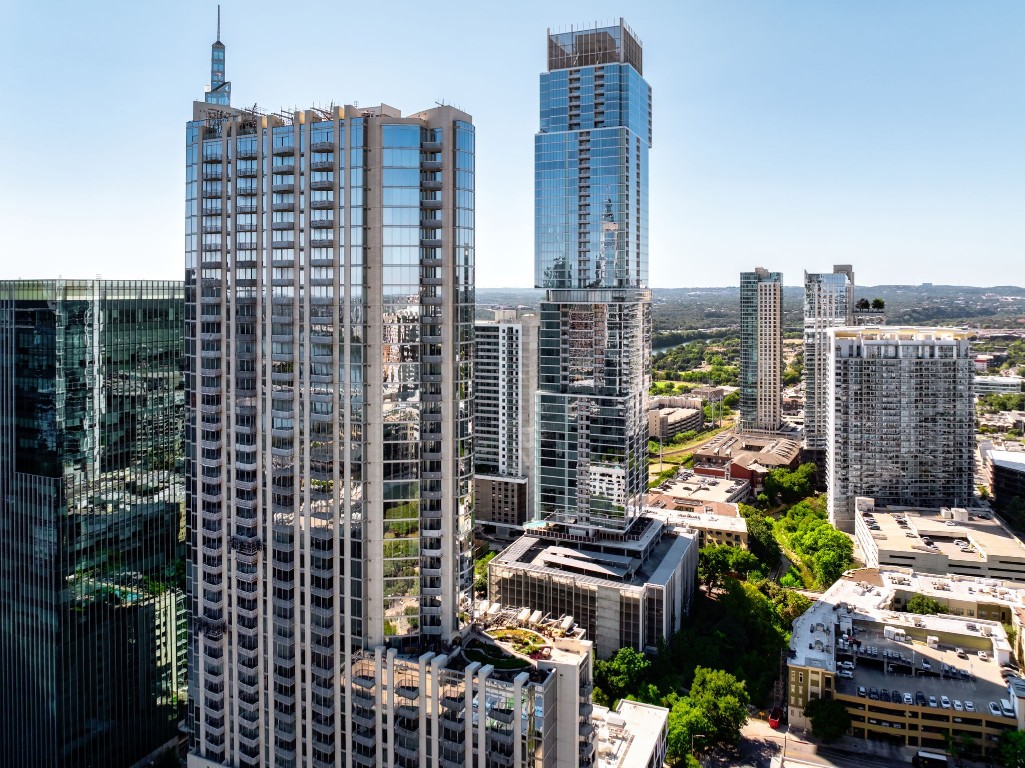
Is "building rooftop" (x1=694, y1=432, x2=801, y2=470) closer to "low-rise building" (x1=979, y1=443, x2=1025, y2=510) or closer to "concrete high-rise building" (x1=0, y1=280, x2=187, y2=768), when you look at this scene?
"low-rise building" (x1=979, y1=443, x2=1025, y2=510)

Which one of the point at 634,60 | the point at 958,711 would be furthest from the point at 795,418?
the point at 958,711

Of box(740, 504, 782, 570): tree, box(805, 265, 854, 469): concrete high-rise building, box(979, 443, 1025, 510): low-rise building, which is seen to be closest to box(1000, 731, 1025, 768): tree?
box(740, 504, 782, 570): tree

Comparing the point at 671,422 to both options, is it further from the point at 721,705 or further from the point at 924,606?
the point at 721,705

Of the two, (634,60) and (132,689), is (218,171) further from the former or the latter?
(634,60)

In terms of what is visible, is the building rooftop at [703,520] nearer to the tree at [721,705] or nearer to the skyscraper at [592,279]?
the skyscraper at [592,279]

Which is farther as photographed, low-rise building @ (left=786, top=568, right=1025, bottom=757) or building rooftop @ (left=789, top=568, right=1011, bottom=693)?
building rooftop @ (left=789, top=568, right=1011, bottom=693)

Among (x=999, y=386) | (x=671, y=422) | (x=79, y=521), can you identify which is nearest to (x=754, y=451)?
(x=671, y=422)
